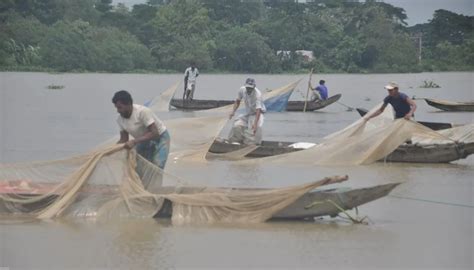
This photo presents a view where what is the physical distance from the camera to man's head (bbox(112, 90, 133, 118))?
329 inches

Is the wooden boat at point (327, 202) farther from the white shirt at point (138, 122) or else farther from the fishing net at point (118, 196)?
the white shirt at point (138, 122)

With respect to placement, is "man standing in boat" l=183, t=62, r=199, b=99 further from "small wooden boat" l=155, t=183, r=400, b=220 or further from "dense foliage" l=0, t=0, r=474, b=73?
"dense foliage" l=0, t=0, r=474, b=73

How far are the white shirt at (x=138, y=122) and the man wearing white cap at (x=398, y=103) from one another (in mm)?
4236

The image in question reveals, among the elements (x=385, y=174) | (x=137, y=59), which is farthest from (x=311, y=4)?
(x=385, y=174)

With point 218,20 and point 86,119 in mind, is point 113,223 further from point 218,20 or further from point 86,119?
point 218,20


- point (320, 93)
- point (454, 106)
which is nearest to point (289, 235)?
point (320, 93)

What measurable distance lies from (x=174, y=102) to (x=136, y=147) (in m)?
15.7

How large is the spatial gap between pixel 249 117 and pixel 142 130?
480 cm

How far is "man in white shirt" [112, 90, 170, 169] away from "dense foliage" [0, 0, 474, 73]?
45078 mm

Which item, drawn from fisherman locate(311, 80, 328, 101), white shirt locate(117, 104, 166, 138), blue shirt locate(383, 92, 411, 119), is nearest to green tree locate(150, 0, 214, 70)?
fisherman locate(311, 80, 328, 101)

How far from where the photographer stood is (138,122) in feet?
28.1

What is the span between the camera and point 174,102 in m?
24.5

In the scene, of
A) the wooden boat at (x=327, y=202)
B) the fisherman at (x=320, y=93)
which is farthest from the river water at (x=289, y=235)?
the fisherman at (x=320, y=93)

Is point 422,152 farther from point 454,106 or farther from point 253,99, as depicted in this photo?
point 454,106
